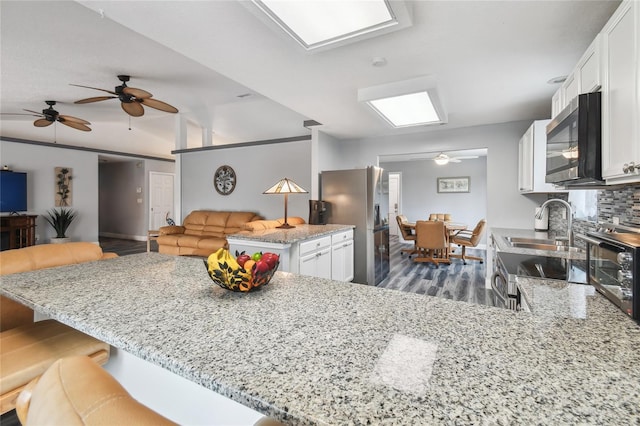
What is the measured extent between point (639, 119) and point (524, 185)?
2582mm

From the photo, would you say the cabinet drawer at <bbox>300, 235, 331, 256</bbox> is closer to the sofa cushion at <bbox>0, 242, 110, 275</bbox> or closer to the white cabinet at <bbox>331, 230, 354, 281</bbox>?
the white cabinet at <bbox>331, 230, 354, 281</bbox>

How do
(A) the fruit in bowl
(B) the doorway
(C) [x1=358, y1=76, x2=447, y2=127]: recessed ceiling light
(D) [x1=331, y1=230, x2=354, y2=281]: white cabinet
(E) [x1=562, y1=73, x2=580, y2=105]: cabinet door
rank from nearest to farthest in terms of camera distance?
1. (A) the fruit in bowl
2. (E) [x1=562, y1=73, x2=580, y2=105]: cabinet door
3. (C) [x1=358, y1=76, x2=447, y2=127]: recessed ceiling light
4. (D) [x1=331, y1=230, x2=354, y2=281]: white cabinet
5. (B) the doorway

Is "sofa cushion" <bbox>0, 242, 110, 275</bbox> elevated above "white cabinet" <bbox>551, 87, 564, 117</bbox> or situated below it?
below

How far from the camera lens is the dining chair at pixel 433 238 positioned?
17.5 ft

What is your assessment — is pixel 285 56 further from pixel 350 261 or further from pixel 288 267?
pixel 350 261

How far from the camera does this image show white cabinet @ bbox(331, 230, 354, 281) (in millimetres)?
3545

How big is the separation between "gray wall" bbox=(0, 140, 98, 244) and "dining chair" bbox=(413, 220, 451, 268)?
300 inches

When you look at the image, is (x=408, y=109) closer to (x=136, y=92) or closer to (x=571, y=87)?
(x=571, y=87)

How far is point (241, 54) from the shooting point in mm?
2104

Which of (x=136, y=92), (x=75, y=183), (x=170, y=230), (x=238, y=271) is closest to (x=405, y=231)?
(x=170, y=230)

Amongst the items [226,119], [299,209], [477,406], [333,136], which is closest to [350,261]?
[299,209]

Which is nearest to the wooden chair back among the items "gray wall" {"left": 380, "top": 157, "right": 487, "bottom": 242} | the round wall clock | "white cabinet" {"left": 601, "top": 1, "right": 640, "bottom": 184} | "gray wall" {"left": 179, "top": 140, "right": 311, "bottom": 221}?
"gray wall" {"left": 179, "top": 140, "right": 311, "bottom": 221}

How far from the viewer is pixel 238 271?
105 cm

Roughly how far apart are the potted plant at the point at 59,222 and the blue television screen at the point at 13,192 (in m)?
0.47
